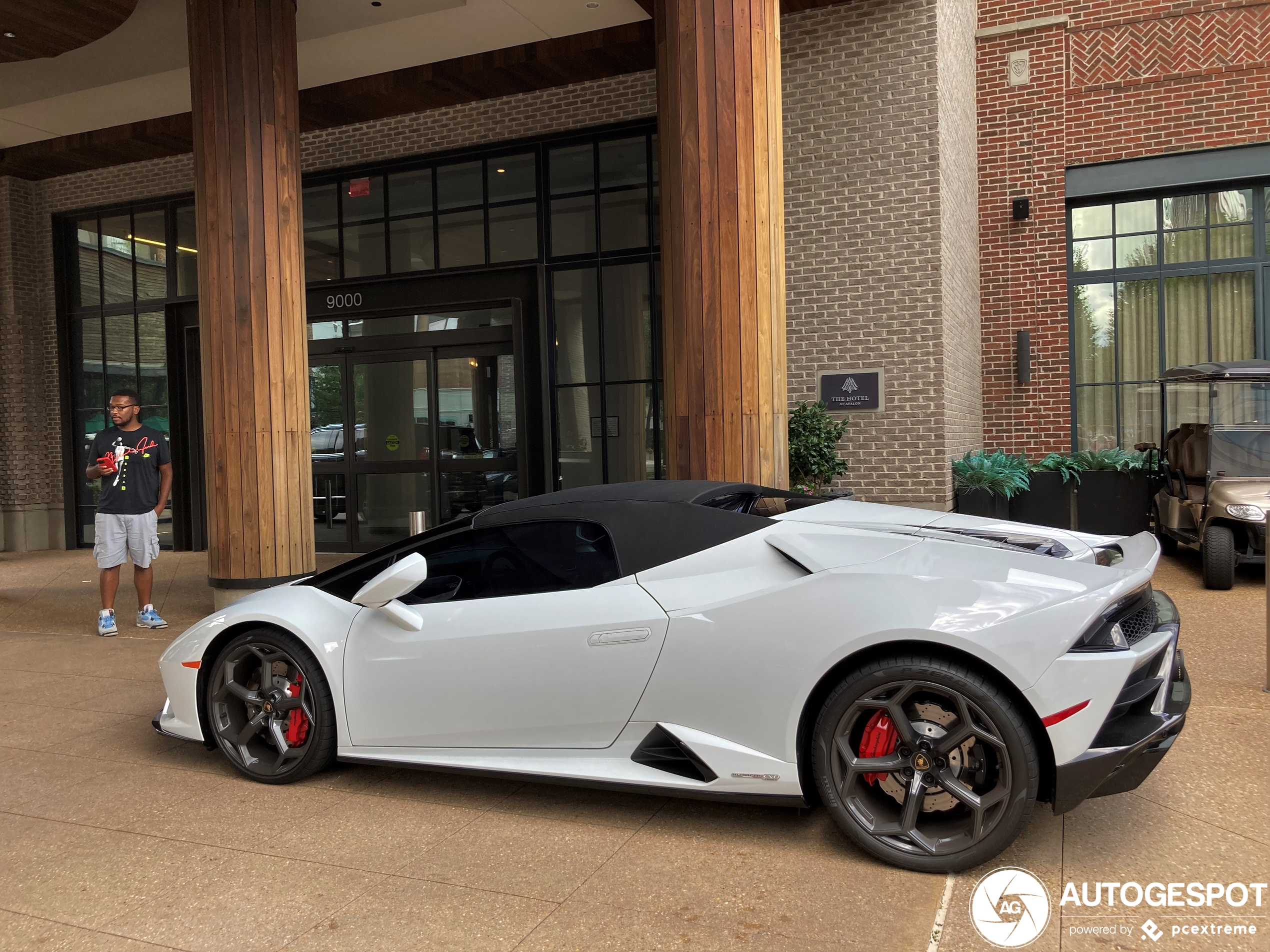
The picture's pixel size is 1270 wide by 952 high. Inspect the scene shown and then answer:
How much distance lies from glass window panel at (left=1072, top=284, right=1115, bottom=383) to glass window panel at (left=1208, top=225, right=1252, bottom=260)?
4.22 ft

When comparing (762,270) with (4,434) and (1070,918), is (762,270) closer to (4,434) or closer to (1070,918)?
(1070,918)

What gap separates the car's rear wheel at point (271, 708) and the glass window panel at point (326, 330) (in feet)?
30.0

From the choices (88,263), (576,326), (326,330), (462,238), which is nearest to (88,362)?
(88,263)

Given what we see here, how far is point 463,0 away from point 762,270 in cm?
490

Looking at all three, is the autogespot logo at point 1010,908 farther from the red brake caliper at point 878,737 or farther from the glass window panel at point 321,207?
the glass window panel at point 321,207

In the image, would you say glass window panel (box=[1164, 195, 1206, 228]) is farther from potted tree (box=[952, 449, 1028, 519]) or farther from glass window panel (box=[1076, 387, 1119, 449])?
potted tree (box=[952, 449, 1028, 519])

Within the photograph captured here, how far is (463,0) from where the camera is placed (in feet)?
30.0

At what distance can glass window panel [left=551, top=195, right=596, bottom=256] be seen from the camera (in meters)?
11.2

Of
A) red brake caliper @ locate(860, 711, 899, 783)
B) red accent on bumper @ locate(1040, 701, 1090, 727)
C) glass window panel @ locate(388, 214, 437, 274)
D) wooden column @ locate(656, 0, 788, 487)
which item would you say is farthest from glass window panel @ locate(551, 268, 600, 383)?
red accent on bumper @ locate(1040, 701, 1090, 727)

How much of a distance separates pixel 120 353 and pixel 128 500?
7.63m

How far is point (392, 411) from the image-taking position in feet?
40.4

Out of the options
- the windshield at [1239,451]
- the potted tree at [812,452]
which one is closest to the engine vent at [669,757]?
the potted tree at [812,452]

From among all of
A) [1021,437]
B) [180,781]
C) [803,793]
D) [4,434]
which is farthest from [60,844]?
[4,434]

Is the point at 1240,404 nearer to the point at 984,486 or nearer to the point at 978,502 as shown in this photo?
the point at 984,486
